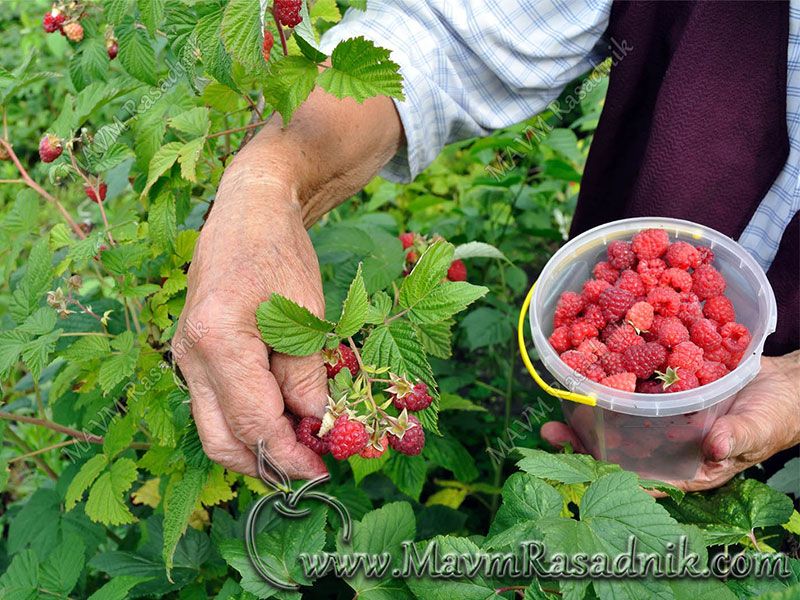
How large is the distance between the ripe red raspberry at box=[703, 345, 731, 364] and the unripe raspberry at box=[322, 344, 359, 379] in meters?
0.56

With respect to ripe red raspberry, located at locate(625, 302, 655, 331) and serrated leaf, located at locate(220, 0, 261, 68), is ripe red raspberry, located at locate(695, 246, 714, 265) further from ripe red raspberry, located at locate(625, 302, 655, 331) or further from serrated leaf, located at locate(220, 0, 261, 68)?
serrated leaf, located at locate(220, 0, 261, 68)

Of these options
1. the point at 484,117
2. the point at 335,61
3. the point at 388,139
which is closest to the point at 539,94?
the point at 484,117

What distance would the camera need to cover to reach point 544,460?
975mm

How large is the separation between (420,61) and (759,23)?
24.4 inches

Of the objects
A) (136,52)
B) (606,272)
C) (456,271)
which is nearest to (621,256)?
(606,272)

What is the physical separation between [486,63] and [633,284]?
1.97 feet

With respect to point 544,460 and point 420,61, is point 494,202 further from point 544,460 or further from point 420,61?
point 544,460

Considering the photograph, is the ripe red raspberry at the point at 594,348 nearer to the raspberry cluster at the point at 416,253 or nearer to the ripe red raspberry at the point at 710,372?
the ripe red raspberry at the point at 710,372

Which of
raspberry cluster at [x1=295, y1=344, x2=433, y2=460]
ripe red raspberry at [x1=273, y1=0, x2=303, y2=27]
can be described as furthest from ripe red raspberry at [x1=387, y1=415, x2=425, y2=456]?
ripe red raspberry at [x1=273, y1=0, x2=303, y2=27]

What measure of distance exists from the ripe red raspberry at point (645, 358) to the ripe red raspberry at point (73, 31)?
1142 mm

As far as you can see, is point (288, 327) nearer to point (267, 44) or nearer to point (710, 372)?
point (267, 44)

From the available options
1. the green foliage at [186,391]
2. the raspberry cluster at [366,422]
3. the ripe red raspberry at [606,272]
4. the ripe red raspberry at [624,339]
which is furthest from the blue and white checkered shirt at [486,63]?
the raspberry cluster at [366,422]

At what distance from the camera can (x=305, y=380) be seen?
40.1 inches

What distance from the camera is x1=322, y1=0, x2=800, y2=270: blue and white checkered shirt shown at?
146 centimetres
